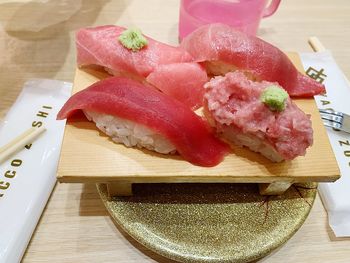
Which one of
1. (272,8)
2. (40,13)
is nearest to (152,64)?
(272,8)

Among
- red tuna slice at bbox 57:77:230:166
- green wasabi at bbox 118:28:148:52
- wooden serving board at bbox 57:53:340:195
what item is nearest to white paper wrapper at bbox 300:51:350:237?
wooden serving board at bbox 57:53:340:195

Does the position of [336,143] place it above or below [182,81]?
below

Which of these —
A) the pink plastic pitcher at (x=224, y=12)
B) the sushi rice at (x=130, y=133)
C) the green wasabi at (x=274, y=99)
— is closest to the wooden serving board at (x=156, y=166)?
the sushi rice at (x=130, y=133)

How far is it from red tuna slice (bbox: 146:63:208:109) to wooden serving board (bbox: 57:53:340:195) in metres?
0.21

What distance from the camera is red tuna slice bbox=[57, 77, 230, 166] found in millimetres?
971

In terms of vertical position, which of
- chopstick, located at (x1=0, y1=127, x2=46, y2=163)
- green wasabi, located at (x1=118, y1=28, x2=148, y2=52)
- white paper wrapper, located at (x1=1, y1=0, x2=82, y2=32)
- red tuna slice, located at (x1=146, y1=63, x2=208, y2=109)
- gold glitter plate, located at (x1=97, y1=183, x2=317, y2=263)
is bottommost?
gold glitter plate, located at (x1=97, y1=183, x2=317, y2=263)

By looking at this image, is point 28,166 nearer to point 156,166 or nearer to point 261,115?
point 156,166

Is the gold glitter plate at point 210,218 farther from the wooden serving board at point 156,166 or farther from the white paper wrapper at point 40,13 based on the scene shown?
the white paper wrapper at point 40,13

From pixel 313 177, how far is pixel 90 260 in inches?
27.2

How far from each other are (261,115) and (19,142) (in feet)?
2.66

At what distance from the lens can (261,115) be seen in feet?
3.08

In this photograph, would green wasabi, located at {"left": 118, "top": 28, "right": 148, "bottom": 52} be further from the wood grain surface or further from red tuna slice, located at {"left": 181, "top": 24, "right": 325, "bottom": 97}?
the wood grain surface

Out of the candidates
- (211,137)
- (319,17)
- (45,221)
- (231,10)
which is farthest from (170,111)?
(319,17)

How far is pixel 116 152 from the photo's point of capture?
1026mm
